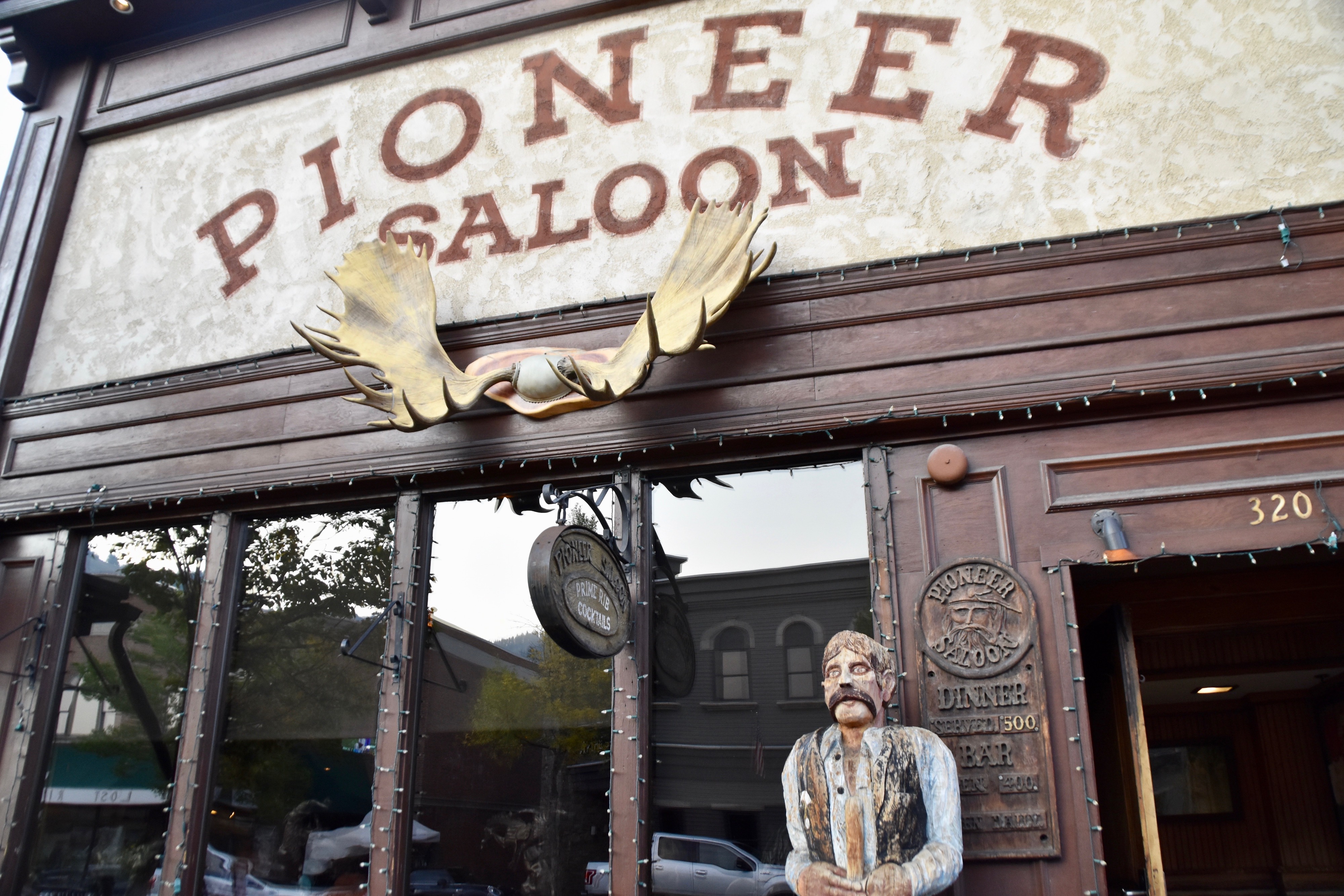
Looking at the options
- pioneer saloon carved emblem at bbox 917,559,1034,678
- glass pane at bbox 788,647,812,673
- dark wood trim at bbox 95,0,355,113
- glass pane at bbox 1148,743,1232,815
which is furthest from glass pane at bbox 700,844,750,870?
dark wood trim at bbox 95,0,355,113

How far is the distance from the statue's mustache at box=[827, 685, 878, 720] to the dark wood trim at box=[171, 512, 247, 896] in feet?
13.5

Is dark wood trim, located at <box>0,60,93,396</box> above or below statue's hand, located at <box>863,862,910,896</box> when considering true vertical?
above

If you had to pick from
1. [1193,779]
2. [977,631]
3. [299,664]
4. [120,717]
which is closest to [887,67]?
[977,631]

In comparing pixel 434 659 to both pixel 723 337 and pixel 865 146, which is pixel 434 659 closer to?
pixel 723 337

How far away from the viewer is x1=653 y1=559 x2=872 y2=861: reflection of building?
220 inches

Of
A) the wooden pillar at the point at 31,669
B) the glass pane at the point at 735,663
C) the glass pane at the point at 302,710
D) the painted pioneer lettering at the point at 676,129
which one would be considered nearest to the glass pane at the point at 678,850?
the glass pane at the point at 735,663

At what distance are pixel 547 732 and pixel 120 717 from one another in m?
3.02

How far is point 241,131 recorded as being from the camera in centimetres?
846

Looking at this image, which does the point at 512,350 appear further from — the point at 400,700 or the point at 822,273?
the point at 400,700

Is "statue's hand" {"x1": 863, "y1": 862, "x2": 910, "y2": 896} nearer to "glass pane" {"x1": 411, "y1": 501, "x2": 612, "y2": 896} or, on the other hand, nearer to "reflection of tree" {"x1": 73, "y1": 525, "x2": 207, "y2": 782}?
"glass pane" {"x1": 411, "y1": 501, "x2": 612, "y2": 896}

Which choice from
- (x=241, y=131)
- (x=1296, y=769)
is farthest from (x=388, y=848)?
(x=1296, y=769)

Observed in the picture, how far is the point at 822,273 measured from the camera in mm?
6383

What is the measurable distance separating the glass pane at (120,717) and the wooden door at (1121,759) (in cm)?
551

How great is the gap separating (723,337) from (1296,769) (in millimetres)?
6380
